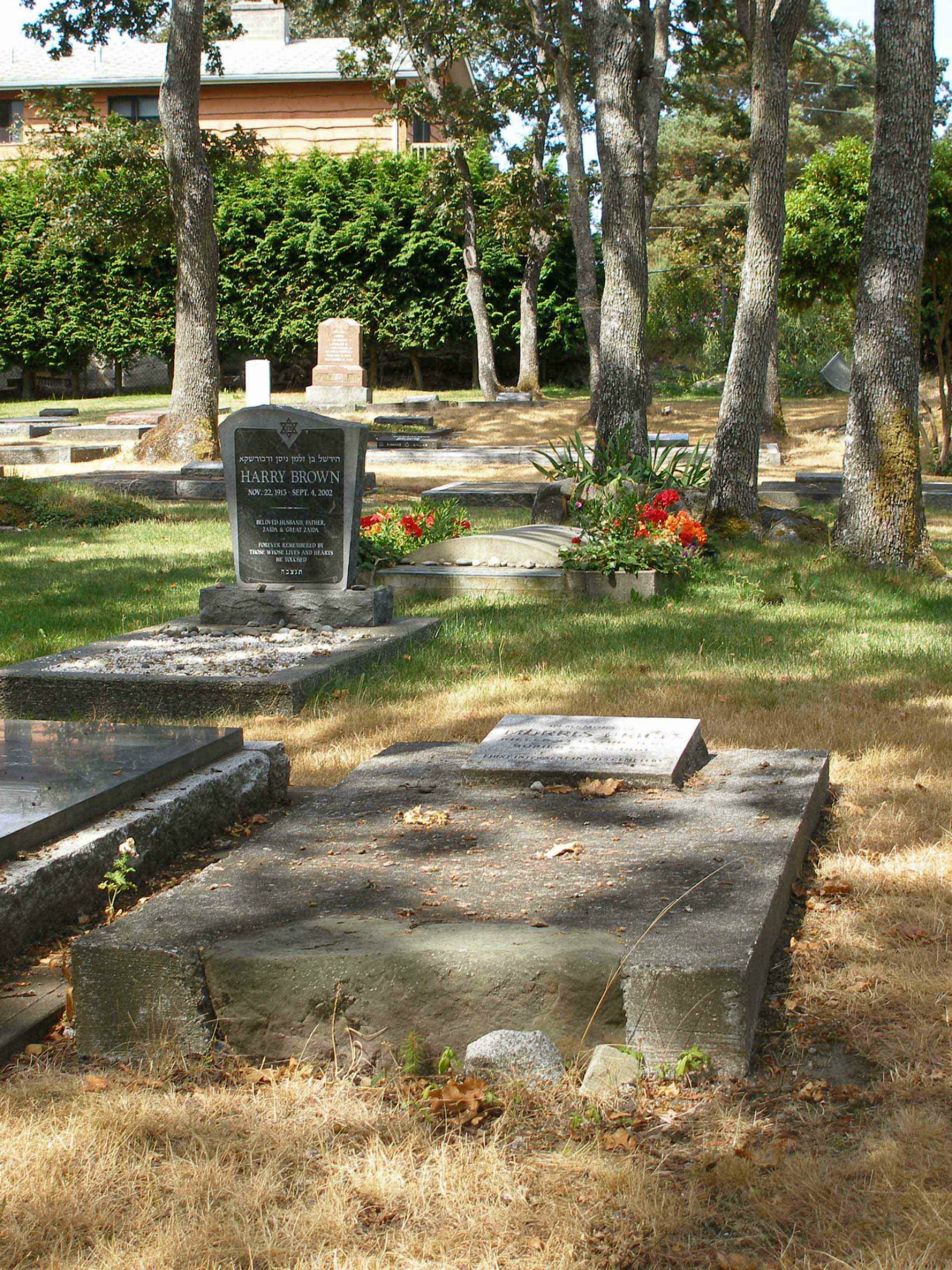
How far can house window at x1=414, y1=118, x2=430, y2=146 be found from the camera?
37.4m

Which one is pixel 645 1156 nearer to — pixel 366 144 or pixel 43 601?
pixel 43 601

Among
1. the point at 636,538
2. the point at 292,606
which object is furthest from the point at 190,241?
the point at 292,606

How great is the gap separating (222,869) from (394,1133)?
1137 millimetres

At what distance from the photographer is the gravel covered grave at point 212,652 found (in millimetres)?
6293

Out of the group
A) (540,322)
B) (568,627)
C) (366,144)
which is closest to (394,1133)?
(568,627)

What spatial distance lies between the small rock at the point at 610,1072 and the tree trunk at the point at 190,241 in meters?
16.1

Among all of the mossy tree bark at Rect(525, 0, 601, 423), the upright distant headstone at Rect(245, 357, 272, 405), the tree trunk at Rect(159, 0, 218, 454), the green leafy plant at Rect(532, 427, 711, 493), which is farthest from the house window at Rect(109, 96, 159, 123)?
the green leafy plant at Rect(532, 427, 711, 493)

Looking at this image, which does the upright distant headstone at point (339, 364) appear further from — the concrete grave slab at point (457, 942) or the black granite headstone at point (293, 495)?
the concrete grave slab at point (457, 942)

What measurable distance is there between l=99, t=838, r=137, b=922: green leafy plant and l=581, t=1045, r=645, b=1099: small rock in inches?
55.6

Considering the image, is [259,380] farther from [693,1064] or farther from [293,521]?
[693,1064]

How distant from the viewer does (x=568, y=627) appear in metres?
7.87

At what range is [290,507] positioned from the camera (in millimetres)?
7520

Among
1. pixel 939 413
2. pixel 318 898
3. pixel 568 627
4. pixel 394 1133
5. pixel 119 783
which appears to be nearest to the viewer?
pixel 394 1133

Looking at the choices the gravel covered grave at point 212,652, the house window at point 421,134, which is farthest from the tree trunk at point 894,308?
the house window at point 421,134
